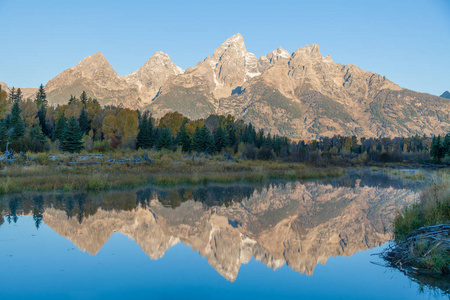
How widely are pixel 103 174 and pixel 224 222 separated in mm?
13226

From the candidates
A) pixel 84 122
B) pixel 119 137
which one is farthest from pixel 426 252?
pixel 84 122

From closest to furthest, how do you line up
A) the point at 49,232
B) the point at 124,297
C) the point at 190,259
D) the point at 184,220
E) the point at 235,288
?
the point at 124,297, the point at 235,288, the point at 190,259, the point at 49,232, the point at 184,220

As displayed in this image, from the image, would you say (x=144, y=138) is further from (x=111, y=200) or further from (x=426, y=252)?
(x=426, y=252)

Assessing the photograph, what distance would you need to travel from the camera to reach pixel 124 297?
24.6 feet

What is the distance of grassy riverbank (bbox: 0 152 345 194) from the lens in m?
21.3

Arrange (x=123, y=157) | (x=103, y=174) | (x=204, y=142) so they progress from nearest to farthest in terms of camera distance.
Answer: (x=103, y=174)
(x=123, y=157)
(x=204, y=142)

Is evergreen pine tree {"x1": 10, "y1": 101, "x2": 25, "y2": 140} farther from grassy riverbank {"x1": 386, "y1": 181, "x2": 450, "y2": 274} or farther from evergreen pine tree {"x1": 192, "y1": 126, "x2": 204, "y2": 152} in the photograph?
grassy riverbank {"x1": 386, "y1": 181, "x2": 450, "y2": 274}

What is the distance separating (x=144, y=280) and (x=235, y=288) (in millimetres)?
2177

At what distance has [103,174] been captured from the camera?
83.3 feet

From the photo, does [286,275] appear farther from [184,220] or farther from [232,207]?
[232,207]

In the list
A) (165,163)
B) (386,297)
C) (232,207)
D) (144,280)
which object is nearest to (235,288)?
(144,280)

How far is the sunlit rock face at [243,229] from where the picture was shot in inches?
435

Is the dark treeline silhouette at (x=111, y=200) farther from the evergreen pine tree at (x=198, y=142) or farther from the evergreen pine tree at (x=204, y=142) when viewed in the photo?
the evergreen pine tree at (x=198, y=142)

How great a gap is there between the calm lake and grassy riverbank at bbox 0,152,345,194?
1647 mm
